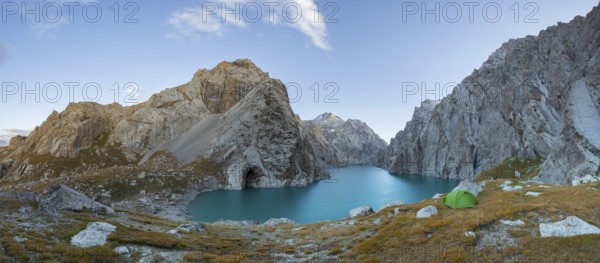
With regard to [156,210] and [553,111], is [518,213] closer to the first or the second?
[156,210]

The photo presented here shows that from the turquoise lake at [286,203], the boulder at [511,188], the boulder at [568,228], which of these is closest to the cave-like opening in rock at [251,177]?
the turquoise lake at [286,203]

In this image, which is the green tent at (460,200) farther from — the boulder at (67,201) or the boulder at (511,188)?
the boulder at (67,201)

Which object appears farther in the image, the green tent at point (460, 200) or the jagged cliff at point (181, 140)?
the jagged cliff at point (181, 140)

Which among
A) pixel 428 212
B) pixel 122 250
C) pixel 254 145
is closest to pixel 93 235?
pixel 122 250

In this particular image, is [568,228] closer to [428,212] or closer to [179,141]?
[428,212]

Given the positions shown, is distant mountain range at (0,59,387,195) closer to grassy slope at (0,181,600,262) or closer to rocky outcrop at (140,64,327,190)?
rocky outcrop at (140,64,327,190)

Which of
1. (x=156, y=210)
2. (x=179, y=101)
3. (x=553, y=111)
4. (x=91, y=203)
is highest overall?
(x=179, y=101)

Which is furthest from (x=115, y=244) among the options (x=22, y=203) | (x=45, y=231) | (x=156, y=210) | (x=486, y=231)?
(x=156, y=210)
